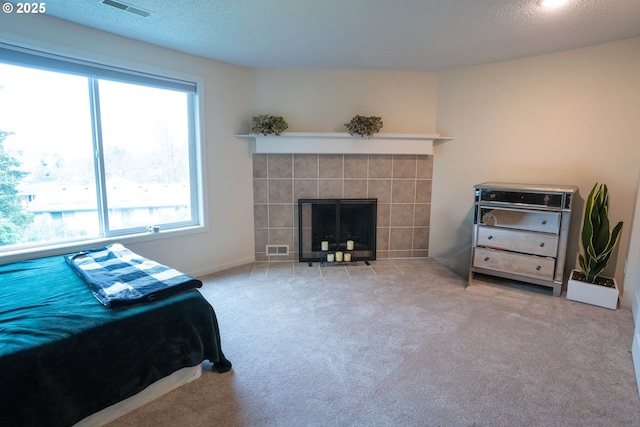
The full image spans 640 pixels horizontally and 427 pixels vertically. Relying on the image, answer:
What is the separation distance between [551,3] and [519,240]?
1901 mm

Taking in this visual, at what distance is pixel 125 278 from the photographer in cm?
198

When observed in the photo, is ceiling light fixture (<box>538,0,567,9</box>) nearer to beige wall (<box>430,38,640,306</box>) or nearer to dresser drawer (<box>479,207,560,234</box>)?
beige wall (<box>430,38,640,306</box>)

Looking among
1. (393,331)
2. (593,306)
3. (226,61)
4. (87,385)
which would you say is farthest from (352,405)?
(226,61)

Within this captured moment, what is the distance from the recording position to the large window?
2453mm

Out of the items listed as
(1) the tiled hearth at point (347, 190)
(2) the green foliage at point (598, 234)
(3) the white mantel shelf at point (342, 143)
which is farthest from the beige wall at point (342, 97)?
(2) the green foliage at point (598, 234)

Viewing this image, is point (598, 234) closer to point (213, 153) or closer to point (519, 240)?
point (519, 240)

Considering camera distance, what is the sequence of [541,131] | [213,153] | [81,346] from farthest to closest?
[213,153] < [541,131] < [81,346]

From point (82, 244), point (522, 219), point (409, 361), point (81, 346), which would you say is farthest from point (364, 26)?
point (82, 244)

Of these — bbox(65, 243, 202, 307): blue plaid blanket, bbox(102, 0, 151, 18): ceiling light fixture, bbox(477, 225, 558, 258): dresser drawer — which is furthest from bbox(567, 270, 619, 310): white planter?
bbox(102, 0, 151, 18): ceiling light fixture

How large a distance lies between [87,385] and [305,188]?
2.90 meters

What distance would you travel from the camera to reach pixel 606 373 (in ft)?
6.30

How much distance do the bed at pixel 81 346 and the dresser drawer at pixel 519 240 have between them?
261 centimetres

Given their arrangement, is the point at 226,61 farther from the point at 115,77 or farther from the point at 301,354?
the point at 301,354

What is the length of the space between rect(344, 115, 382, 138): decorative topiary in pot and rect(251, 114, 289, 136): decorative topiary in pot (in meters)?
0.79
